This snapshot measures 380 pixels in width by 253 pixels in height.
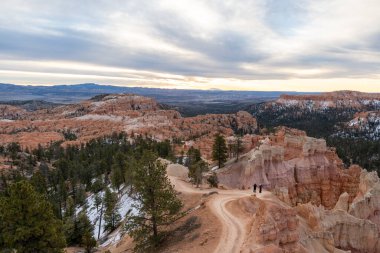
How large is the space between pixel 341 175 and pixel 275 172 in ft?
36.9

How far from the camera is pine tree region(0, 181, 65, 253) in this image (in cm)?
2338

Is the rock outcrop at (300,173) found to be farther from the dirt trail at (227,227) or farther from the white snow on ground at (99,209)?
the dirt trail at (227,227)

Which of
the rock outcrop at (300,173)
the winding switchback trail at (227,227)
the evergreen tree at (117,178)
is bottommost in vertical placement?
the evergreen tree at (117,178)

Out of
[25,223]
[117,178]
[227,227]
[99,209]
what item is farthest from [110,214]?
[227,227]

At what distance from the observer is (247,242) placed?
2353cm

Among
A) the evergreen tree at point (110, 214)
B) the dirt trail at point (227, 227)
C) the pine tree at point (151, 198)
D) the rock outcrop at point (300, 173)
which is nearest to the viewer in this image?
the dirt trail at point (227, 227)

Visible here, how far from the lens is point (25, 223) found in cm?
2367

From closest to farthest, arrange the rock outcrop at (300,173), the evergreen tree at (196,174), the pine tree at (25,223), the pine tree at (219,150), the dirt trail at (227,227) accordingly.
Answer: the pine tree at (25,223), the dirt trail at (227,227), the evergreen tree at (196,174), the rock outcrop at (300,173), the pine tree at (219,150)

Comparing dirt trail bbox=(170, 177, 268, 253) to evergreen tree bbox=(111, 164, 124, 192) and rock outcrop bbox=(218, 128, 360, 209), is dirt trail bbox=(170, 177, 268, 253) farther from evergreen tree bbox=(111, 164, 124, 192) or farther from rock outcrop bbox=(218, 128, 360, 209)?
evergreen tree bbox=(111, 164, 124, 192)

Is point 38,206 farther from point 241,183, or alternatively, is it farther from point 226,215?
point 241,183

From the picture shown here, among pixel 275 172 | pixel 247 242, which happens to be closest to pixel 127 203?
pixel 275 172

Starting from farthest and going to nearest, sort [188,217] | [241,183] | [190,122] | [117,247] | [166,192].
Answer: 1. [190,122]
2. [241,183]
3. [117,247]
4. [188,217]
5. [166,192]

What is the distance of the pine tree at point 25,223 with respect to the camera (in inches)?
920

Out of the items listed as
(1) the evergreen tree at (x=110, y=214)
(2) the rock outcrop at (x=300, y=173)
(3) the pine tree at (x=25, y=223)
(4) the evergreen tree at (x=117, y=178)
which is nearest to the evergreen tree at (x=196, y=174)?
(2) the rock outcrop at (x=300, y=173)
